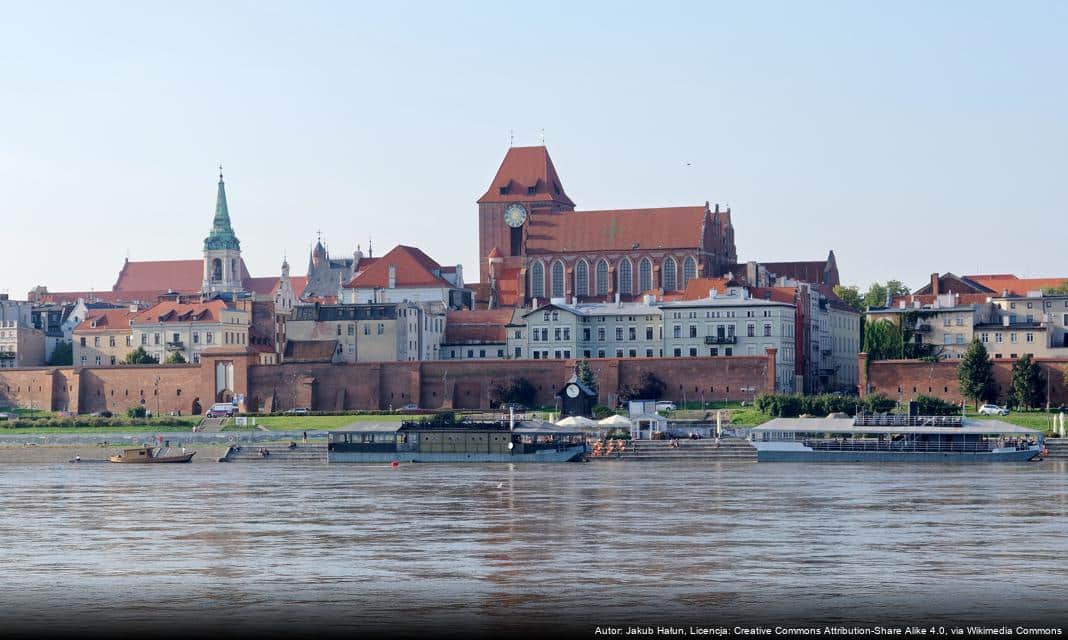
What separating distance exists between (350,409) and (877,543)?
81480 millimetres

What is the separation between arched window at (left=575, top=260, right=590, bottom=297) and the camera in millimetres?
151750

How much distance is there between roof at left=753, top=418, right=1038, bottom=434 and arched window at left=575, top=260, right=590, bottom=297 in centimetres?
6006

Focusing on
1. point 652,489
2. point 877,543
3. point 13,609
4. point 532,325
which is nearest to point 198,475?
point 652,489

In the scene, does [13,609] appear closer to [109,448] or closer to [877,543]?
[877,543]

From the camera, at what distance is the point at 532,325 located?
131m

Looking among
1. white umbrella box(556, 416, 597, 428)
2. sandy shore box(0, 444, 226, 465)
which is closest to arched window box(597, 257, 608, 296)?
white umbrella box(556, 416, 597, 428)

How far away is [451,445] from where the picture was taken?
89.4m

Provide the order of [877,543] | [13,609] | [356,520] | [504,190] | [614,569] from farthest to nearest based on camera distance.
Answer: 1. [504,190]
2. [356,520]
3. [877,543]
4. [614,569]
5. [13,609]

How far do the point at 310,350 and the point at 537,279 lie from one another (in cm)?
2998

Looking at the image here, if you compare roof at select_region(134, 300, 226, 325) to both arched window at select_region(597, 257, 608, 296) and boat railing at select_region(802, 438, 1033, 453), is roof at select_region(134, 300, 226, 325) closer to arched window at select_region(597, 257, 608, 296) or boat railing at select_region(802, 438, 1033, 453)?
arched window at select_region(597, 257, 608, 296)

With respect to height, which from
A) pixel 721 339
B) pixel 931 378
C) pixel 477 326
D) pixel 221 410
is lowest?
pixel 221 410

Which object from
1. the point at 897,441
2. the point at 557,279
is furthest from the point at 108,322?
the point at 897,441

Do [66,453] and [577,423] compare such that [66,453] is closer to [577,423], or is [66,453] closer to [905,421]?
[577,423]

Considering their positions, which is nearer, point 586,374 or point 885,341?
point 586,374
